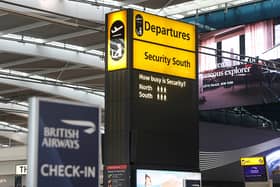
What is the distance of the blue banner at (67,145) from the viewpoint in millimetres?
4875

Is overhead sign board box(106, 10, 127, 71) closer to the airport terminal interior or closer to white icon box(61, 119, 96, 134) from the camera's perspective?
white icon box(61, 119, 96, 134)

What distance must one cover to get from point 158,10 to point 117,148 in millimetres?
14035

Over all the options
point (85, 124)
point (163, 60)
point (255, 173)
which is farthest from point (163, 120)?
point (255, 173)

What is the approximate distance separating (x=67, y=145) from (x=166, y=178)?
6929 millimetres

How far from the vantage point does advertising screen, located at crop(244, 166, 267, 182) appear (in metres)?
25.7

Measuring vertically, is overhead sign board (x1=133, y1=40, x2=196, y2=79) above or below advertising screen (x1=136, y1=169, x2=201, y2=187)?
above

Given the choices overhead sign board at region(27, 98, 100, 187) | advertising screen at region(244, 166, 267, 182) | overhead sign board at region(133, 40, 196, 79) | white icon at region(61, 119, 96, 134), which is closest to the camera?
overhead sign board at region(27, 98, 100, 187)

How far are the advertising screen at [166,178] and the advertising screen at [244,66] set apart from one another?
14487 millimetres

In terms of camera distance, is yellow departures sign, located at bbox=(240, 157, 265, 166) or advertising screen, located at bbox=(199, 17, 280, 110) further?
advertising screen, located at bbox=(199, 17, 280, 110)

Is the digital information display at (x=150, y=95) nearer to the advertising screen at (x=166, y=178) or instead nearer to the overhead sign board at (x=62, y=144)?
the advertising screen at (x=166, y=178)

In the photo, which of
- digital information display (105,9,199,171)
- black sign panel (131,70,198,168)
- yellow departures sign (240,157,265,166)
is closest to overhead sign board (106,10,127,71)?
digital information display (105,9,199,171)

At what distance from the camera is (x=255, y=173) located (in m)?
25.9

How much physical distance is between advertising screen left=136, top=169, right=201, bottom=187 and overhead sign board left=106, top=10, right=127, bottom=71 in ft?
6.76

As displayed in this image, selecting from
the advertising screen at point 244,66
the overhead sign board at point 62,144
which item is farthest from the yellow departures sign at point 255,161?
the overhead sign board at point 62,144
